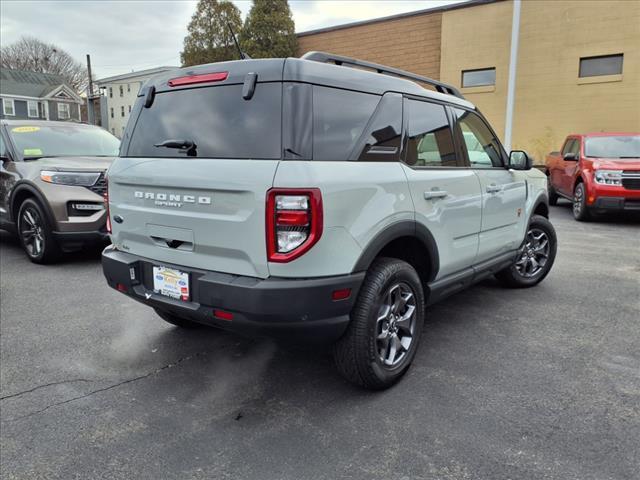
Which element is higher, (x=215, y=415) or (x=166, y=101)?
(x=166, y=101)

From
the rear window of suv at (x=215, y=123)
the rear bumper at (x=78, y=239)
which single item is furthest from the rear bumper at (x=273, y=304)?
the rear bumper at (x=78, y=239)

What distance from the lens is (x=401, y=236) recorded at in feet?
9.57

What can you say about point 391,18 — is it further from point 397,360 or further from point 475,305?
point 397,360

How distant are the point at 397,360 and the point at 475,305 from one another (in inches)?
71.8

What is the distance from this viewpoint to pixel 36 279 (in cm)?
534

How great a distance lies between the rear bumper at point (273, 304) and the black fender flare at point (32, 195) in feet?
12.4

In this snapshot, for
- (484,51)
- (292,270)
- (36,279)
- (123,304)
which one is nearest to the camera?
(292,270)

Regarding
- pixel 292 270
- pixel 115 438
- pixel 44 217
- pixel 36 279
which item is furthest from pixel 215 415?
pixel 44 217

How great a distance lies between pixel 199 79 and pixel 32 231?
14.1 feet

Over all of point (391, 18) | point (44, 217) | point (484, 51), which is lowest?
point (44, 217)

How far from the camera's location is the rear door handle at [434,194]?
10.3 feet

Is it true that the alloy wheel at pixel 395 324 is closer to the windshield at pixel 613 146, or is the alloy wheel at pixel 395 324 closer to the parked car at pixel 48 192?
the parked car at pixel 48 192

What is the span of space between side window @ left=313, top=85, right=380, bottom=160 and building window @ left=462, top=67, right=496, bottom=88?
17.2 m

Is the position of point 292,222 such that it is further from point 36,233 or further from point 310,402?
point 36,233
